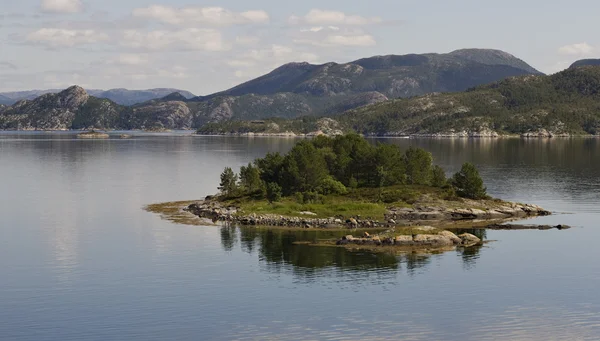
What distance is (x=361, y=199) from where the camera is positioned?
14738cm

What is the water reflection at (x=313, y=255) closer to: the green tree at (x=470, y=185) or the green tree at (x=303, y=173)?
the green tree at (x=303, y=173)

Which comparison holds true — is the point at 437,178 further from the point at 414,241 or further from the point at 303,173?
the point at 414,241

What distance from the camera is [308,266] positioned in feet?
331

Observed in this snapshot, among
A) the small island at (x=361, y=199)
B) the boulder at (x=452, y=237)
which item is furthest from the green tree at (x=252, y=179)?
the boulder at (x=452, y=237)

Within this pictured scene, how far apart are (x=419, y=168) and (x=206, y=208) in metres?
49.2

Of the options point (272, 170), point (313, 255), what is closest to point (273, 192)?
point (272, 170)

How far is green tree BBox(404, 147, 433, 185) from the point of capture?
16288 centimetres

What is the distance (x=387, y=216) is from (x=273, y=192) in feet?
78.4

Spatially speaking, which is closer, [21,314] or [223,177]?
[21,314]

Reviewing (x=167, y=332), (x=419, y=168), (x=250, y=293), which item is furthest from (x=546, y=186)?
(x=167, y=332)

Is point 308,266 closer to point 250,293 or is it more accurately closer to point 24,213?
point 250,293

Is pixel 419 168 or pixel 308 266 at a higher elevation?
pixel 419 168

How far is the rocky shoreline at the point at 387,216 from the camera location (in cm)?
13188

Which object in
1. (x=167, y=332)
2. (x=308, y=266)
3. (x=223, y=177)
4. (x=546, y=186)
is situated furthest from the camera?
(x=546, y=186)
